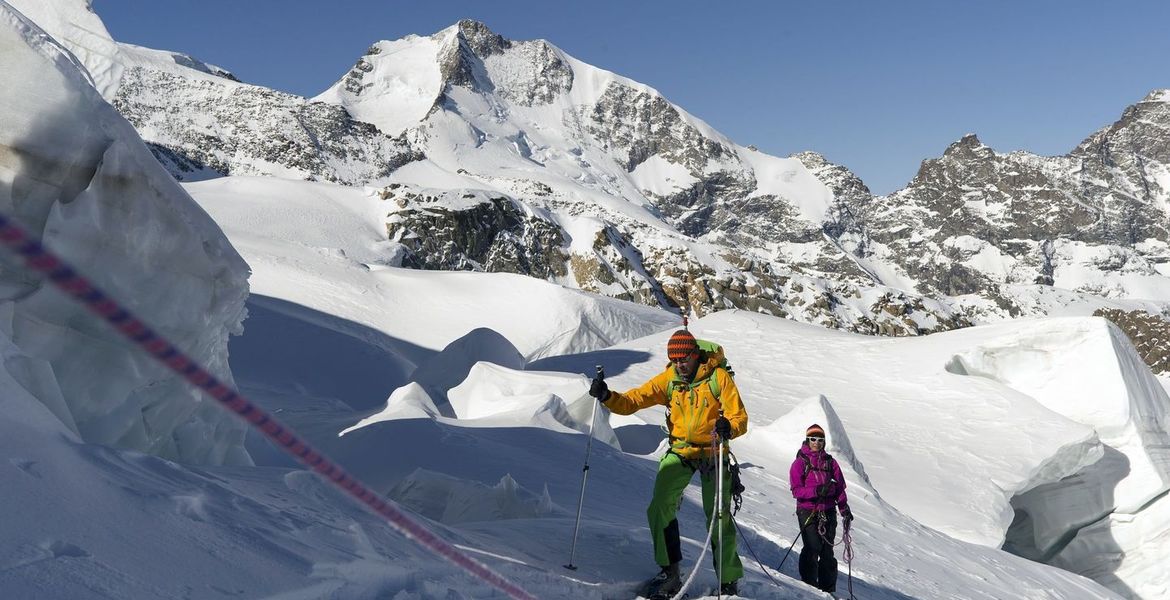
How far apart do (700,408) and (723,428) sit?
36cm

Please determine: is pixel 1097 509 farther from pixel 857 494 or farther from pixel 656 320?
pixel 656 320

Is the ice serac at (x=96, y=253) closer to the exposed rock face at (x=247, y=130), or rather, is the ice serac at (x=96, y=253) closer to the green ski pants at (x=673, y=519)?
the green ski pants at (x=673, y=519)

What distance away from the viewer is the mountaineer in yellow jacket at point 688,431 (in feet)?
17.8

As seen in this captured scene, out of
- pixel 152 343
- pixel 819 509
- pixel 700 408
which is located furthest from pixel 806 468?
pixel 152 343

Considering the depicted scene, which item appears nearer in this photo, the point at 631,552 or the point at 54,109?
the point at 54,109

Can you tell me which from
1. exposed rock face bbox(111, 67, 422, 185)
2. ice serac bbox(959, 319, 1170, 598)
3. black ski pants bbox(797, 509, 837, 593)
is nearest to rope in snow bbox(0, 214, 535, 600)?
black ski pants bbox(797, 509, 837, 593)

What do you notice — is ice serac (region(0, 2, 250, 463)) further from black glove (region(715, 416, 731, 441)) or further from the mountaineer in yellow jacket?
black glove (region(715, 416, 731, 441))

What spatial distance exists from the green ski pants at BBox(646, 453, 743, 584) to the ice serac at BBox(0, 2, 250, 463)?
3.53m

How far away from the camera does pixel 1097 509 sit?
17438mm

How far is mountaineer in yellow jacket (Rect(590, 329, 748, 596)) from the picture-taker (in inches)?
213

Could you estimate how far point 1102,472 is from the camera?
692 inches

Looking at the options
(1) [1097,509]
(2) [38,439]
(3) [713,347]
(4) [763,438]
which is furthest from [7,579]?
(1) [1097,509]

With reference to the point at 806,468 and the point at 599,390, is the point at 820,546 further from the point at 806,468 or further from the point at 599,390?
the point at 599,390

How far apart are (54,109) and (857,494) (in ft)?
36.9
